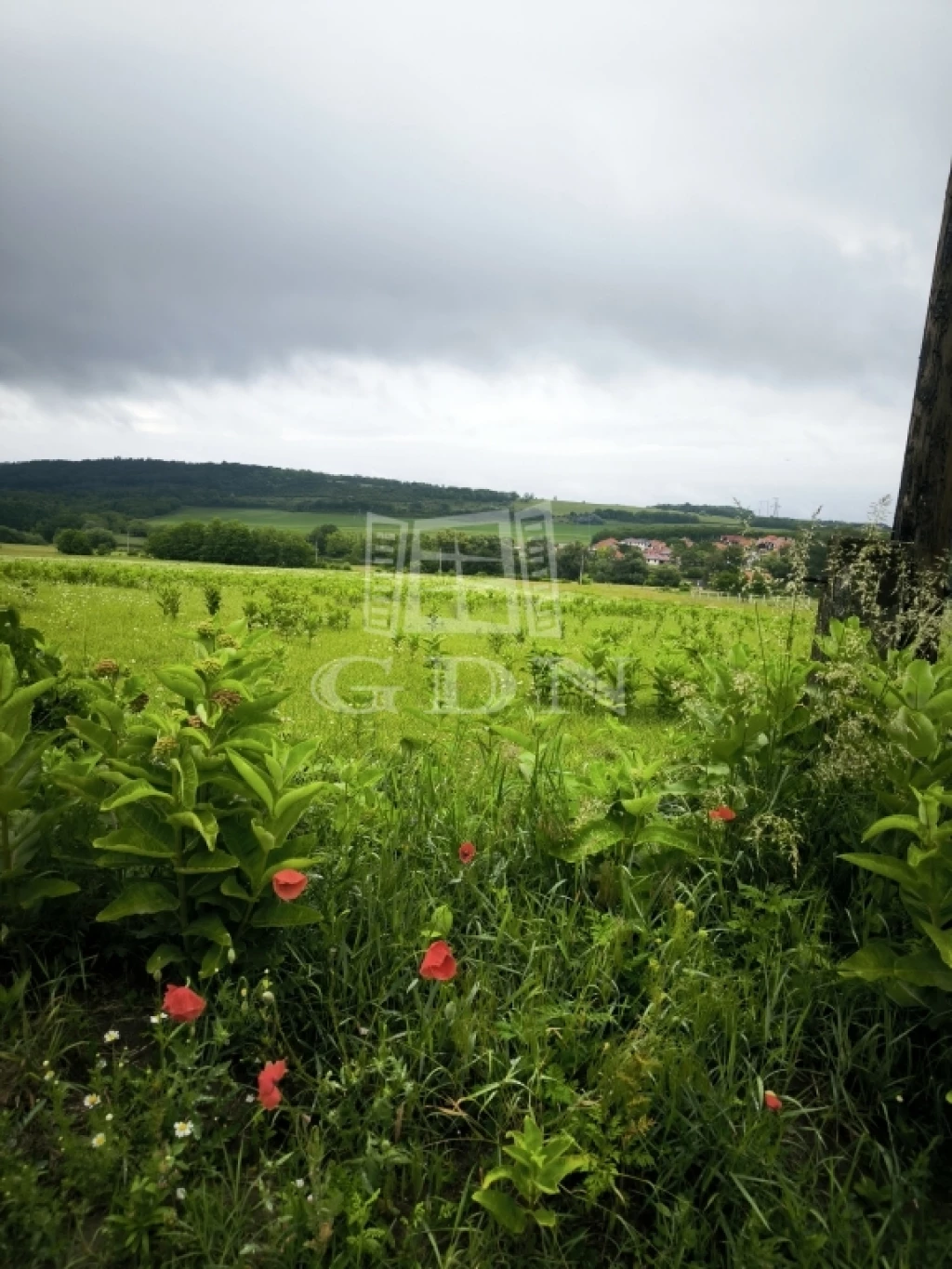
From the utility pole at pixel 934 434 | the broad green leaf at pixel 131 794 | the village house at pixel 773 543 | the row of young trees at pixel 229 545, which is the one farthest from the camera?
the row of young trees at pixel 229 545

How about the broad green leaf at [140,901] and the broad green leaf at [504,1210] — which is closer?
the broad green leaf at [504,1210]

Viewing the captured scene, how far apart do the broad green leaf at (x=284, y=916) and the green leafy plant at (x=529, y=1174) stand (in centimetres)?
84

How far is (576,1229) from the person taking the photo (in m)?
1.92

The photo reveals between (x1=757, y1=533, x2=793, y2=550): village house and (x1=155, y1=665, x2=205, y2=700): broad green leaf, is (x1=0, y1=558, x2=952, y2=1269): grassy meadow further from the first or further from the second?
(x1=757, y1=533, x2=793, y2=550): village house

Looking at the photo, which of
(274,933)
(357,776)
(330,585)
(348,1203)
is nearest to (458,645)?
(330,585)

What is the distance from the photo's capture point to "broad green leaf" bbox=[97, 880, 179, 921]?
2232mm

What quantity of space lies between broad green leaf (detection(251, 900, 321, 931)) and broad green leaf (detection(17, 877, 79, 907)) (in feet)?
1.83

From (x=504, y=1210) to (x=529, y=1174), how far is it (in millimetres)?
100

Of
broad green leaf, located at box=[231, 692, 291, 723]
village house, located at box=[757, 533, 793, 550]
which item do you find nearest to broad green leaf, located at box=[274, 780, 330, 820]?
broad green leaf, located at box=[231, 692, 291, 723]

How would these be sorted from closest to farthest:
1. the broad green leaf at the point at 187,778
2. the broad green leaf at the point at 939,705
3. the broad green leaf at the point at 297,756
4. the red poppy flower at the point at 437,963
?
the red poppy flower at the point at 437,963
the broad green leaf at the point at 187,778
the broad green leaf at the point at 297,756
the broad green leaf at the point at 939,705

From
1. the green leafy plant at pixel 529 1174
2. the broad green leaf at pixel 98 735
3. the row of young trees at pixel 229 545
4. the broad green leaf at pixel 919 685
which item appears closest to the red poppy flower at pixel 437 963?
the green leafy plant at pixel 529 1174

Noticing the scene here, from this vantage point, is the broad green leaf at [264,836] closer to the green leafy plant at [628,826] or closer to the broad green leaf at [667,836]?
the green leafy plant at [628,826]

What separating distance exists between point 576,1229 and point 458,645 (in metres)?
9.13

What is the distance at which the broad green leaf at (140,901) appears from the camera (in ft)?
7.32
